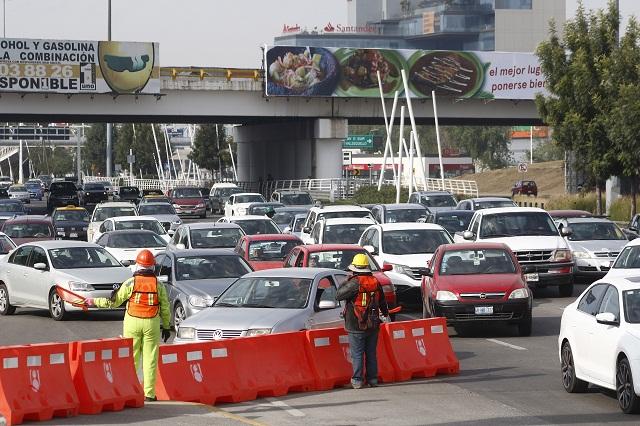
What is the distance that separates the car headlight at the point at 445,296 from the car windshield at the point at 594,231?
10484 millimetres

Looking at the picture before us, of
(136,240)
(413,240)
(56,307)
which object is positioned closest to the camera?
(56,307)

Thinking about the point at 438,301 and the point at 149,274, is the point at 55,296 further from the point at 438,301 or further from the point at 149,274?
the point at 149,274

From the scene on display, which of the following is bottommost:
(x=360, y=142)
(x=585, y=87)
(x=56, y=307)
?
(x=56, y=307)

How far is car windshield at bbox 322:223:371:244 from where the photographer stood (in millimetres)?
31375

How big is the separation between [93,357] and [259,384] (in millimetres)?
2359

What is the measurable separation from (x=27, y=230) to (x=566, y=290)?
53.9 feet

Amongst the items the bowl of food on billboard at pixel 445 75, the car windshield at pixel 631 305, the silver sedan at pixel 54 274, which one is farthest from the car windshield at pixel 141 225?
the bowl of food on billboard at pixel 445 75

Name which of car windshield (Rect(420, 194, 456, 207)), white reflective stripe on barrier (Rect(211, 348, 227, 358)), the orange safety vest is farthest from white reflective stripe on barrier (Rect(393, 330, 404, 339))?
car windshield (Rect(420, 194, 456, 207))

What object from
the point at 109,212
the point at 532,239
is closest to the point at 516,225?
the point at 532,239

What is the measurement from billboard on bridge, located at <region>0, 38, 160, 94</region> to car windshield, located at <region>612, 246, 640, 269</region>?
52.7 m

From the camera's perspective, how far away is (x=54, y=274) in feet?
84.2

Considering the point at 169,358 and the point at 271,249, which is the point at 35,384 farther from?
the point at 271,249

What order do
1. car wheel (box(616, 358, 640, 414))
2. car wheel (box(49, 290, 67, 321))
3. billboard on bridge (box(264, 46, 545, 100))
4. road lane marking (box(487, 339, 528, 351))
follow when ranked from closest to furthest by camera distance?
1. car wheel (box(616, 358, 640, 414))
2. road lane marking (box(487, 339, 528, 351))
3. car wheel (box(49, 290, 67, 321))
4. billboard on bridge (box(264, 46, 545, 100))

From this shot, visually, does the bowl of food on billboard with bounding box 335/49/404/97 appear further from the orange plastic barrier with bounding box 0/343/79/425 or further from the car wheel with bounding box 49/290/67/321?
the orange plastic barrier with bounding box 0/343/79/425
